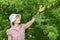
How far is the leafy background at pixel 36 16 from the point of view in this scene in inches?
204

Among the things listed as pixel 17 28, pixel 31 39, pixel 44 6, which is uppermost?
pixel 44 6

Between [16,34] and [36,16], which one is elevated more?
[36,16]

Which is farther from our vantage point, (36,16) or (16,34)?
(36,16)

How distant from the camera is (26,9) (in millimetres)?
5527

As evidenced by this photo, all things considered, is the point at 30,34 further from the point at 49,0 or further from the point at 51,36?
the point at 49,0

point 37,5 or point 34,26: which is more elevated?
point 37,5

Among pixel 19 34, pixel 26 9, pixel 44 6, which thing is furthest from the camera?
pixel 26 9

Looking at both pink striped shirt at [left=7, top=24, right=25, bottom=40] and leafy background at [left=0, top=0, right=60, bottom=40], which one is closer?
pink striped shirt at [left=7, top=24, right=25, bottom=40]

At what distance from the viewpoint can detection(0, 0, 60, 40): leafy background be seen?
204 inches

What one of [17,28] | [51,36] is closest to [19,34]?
[17,28]

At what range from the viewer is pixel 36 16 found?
206 inches

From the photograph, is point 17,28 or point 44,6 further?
point 44,6

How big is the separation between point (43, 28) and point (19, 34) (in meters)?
0.78

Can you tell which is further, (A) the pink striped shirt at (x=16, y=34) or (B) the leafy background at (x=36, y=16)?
(B) the leafy background at (x=36, y=16)
